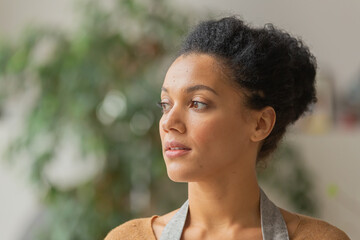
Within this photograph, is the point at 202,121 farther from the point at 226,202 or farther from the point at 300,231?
the point at 300,231

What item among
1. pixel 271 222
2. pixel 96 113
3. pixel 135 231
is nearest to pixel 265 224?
pixel 271 222

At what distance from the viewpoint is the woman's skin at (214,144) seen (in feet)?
3.89

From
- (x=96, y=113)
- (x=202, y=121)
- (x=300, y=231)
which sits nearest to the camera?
(x=202, y=121)

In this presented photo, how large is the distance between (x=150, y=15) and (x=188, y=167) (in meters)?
1.70

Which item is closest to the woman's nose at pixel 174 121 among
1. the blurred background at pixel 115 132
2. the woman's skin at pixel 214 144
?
the woman's skin at pixel 214 144

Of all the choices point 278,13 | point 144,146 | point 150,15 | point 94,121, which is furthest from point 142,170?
point 278,13

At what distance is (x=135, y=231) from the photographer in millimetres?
1346

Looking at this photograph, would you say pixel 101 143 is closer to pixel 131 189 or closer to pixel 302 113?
pixel 131 189

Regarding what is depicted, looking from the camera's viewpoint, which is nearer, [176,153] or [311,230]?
[176,153]

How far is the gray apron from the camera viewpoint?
1.26 m

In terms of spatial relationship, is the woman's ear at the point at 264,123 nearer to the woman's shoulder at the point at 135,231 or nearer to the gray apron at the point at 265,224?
the gray apron at the point at 265,224

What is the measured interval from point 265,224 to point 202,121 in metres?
0.28

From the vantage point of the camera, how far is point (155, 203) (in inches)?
110

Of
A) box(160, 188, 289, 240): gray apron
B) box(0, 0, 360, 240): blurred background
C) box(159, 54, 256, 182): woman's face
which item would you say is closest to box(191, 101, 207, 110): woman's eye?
box(159, 54, 256, 182): woman's face
